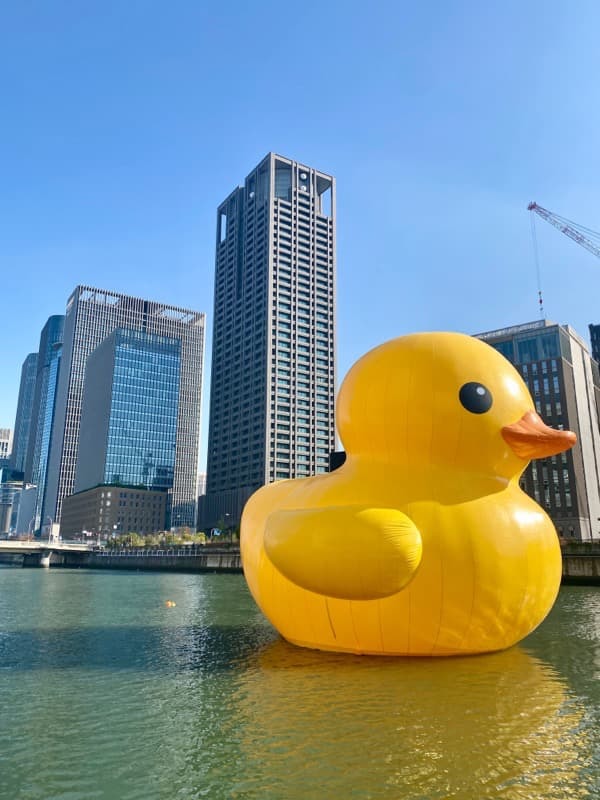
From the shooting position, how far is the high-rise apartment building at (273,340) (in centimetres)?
15825

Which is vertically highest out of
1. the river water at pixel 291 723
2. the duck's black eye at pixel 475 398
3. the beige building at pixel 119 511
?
the beige building at pixel 119 511

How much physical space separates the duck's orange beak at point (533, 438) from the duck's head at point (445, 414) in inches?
0.8

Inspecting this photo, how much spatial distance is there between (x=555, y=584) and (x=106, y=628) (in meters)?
15.4

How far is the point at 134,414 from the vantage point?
174 m

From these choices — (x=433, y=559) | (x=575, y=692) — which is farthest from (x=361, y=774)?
(x=575, y=692)

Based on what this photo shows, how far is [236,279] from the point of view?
180875mm

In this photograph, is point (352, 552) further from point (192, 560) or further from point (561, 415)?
point (561, 415)

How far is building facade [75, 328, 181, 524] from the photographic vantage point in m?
172

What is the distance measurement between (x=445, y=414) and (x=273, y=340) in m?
149

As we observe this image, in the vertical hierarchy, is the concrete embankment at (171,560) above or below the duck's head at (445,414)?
below

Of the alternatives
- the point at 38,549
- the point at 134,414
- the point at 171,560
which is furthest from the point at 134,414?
the point at 171,560

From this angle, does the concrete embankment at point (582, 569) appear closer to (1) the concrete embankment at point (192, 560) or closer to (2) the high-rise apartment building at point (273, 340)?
(1) the concrete embankment at point (192, 560)

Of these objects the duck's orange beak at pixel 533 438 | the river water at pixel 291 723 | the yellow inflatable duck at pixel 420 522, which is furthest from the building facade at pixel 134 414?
the duck's orange beak at pixel 533 438

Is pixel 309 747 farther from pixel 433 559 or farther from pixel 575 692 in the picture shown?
pixel 575 692
